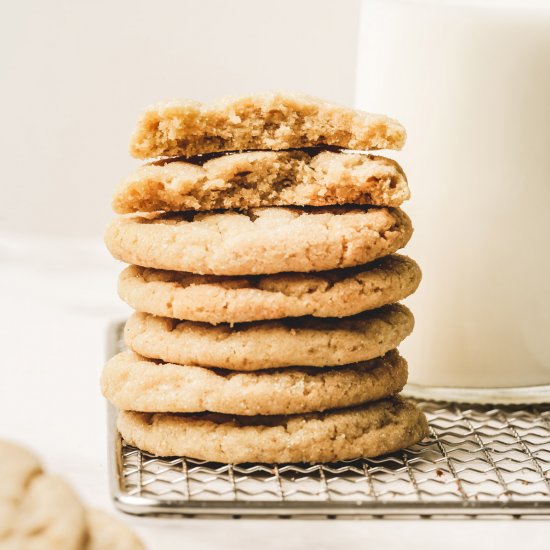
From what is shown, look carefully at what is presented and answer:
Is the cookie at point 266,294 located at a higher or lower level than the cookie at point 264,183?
lower

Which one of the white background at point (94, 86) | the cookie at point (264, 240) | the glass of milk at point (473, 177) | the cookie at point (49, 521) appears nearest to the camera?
the cookie at point (49, 521)

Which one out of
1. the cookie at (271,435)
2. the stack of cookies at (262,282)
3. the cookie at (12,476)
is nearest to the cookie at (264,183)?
the stack of cookies at (262,282)

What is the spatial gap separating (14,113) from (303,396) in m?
1.71

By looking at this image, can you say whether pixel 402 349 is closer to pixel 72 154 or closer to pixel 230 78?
pixel 230 78

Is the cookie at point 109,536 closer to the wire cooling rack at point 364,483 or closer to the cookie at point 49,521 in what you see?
the cookie at point 49,521

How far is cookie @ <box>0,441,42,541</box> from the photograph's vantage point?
0.99 m

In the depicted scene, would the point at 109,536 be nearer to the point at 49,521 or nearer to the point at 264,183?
the point at 49,521

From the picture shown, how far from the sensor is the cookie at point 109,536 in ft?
3.29

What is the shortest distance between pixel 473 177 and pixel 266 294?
524mm

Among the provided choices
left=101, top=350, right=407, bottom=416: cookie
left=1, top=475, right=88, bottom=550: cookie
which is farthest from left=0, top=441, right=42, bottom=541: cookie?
left=101, top=350, right=407, bottom=416: cookie

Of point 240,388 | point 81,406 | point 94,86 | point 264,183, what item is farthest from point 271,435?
point 94,86

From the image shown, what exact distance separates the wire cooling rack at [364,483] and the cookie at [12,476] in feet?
0.54

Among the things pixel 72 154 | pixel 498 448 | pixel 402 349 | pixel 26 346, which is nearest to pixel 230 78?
pixel 72 154

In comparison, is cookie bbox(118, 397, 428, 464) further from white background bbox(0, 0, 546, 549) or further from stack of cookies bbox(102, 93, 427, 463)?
white background bbox(0, 0, 546, 549)
